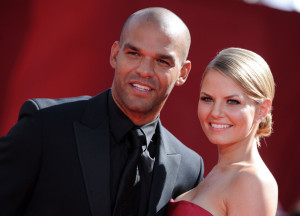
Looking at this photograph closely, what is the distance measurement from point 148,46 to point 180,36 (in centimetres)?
20

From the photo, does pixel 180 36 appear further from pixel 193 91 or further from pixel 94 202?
pixel 193 91

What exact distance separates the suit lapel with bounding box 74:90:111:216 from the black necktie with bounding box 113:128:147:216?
8 centimetres

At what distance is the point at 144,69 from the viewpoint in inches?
78.4

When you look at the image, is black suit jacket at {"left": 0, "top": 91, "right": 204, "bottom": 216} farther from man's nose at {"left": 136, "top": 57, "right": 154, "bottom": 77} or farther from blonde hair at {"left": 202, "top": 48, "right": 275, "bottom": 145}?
blonde hair at {"left": 202, "top": 48, "right": 275, "bottom": 145}

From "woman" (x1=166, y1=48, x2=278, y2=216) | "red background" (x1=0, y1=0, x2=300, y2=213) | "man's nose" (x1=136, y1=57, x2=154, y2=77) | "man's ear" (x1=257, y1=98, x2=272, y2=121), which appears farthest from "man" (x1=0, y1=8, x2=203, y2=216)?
"red background" (x1=0, y1=0, x2=300, y2=213)

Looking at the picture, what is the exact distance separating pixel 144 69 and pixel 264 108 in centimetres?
58

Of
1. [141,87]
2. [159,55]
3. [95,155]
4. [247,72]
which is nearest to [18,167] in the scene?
[95,155]

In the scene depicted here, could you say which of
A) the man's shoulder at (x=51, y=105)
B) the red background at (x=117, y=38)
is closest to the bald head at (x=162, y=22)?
the man's shoulder at (x=51, y=105)

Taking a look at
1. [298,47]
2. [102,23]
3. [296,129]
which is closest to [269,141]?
[296,129]

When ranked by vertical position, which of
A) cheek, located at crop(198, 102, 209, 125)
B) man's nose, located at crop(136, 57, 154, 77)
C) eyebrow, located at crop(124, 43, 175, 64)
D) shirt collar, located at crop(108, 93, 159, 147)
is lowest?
shirt collar, located at crop(108, 93, 159, 147)

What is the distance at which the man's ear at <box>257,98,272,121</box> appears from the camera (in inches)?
80.3

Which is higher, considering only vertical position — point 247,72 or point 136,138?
point 247,72

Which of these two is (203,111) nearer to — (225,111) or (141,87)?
(225,111)

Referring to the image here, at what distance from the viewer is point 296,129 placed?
4.06 metres
